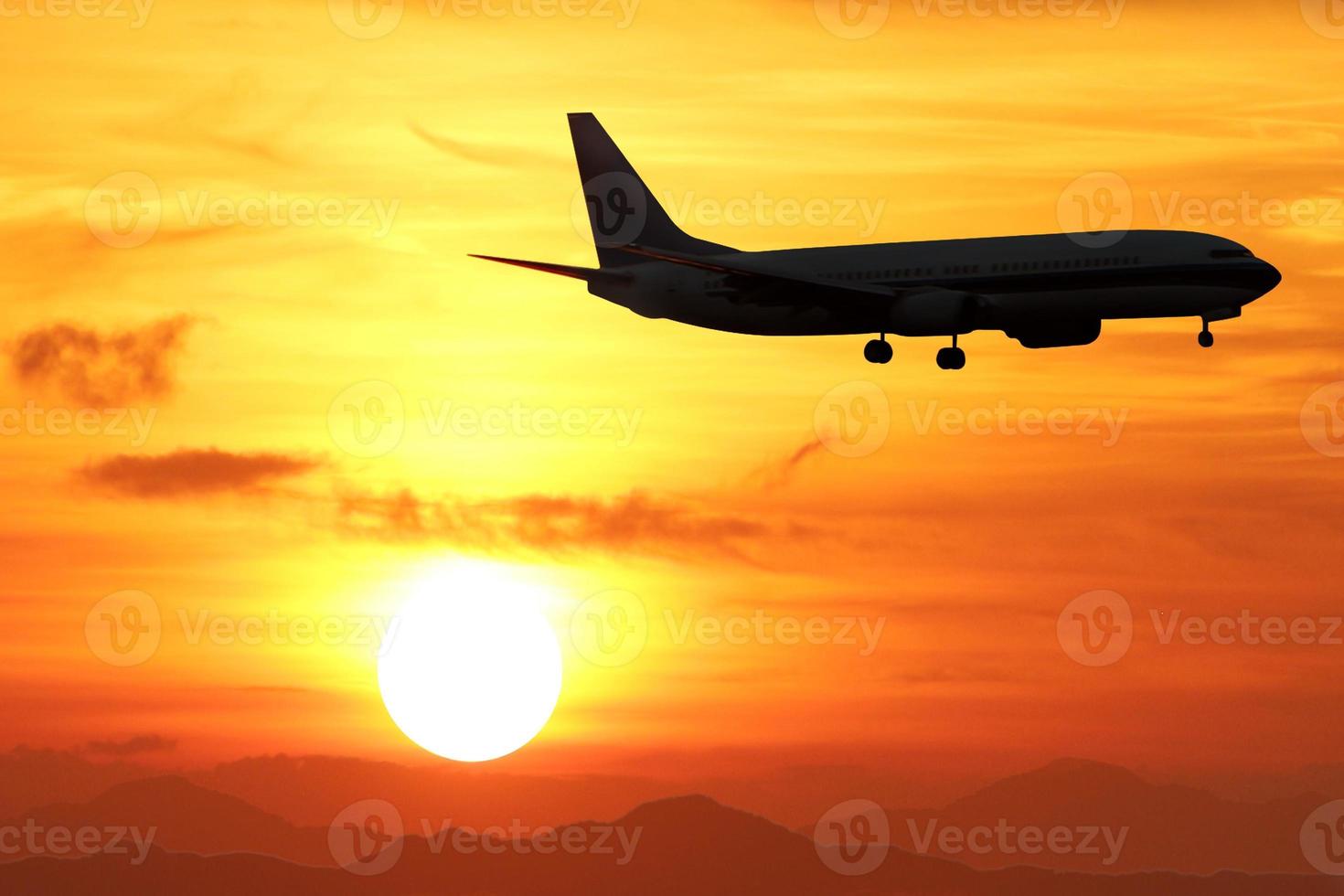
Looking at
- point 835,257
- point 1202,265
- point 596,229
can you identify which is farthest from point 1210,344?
point 596,229

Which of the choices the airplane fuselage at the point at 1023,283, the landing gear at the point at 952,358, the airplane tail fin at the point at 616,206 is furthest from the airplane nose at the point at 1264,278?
the airplane tail fin at the point at 616,206

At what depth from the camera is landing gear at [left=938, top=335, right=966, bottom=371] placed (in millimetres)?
96188

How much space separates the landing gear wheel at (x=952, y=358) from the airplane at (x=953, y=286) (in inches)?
2.9

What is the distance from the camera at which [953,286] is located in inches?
3647

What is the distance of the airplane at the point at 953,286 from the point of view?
3492 inches

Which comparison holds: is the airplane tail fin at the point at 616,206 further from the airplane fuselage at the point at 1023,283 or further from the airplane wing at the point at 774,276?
the airplane fuselage at the point at 1023,283

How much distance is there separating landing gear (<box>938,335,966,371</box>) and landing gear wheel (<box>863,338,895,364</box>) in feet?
8.19

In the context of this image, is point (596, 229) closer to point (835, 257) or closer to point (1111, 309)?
point (835, 257)

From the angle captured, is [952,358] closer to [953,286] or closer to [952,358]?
[952,358]

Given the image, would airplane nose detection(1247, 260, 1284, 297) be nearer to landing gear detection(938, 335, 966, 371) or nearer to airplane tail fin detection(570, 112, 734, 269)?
landing gear detection(938, 335, 966, 371)

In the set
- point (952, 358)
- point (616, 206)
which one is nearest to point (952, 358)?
point (952, 358)

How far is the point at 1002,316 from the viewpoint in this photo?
91.2 metres

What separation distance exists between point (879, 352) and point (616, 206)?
2364 centimetres

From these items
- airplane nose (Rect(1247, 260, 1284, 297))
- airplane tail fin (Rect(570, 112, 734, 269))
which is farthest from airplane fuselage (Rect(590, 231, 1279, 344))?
airplane tail fin (Rect(570, 112, 734, 269))
